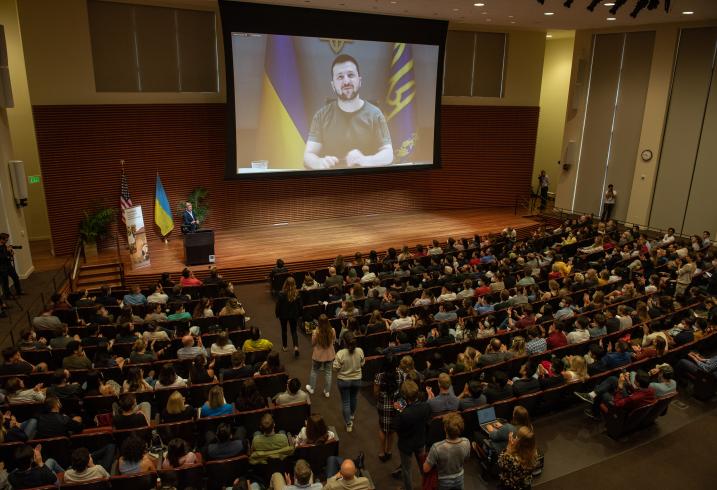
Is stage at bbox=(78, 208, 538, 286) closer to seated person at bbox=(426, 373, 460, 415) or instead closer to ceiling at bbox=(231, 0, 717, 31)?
ceiling at bbox=(231, 0, 717, 31)

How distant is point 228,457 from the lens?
4.79 m

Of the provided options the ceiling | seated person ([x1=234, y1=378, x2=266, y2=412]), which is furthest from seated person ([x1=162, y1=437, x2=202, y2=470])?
the ceiling

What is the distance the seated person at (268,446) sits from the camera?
15.6ft

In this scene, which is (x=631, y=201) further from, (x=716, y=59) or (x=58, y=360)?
(x=58, y=360)

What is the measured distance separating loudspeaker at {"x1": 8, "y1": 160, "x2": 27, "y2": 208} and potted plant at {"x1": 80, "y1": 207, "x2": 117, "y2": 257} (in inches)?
57.6

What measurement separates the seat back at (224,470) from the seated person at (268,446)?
97 mm

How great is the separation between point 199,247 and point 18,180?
12.4 feet

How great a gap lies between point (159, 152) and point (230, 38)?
10.9 feet

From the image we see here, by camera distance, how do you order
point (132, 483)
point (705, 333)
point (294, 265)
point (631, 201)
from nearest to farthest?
point (132, 483) < point (705, 333) < point (294, 265) < point (631, 201)

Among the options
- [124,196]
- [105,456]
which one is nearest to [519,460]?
[105,456]

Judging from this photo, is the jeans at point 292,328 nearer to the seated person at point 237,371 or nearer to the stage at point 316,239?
the seated person at point 237,371

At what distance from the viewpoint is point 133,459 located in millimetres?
4594

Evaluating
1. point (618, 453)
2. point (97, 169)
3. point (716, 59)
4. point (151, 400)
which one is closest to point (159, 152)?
point (97, 169)

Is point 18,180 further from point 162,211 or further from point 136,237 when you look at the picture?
point 162,211
